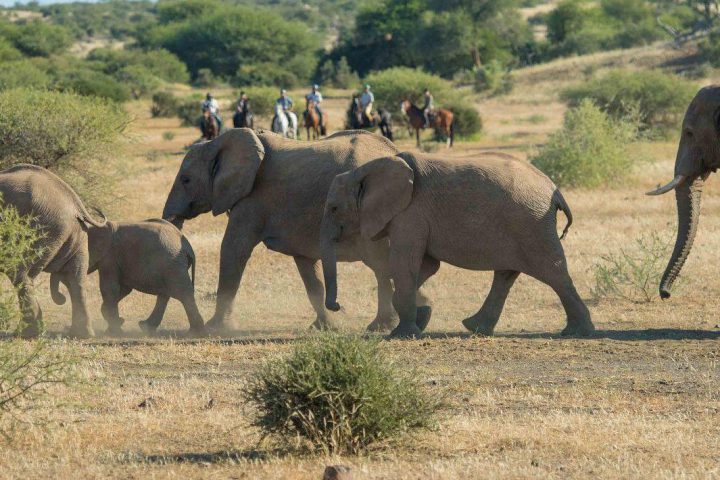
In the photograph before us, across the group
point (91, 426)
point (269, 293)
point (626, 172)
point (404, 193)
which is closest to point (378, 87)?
point (626, 172)

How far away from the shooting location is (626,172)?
2708 cm

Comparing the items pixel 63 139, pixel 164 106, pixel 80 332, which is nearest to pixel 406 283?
pixel 80 332

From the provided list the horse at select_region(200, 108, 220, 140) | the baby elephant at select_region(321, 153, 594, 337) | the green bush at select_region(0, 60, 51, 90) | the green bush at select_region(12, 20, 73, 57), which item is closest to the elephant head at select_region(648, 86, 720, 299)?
the baby elephant at select_region(321, 153, 594, 337)

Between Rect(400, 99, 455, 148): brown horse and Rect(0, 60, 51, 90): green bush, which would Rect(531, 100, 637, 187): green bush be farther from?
Rect(0, 60, 51, 90): green bush

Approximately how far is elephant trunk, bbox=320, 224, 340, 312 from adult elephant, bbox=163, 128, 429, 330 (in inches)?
21.3

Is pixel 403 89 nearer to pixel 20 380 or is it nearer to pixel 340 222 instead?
pixel 340 222

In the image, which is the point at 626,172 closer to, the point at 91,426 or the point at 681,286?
the point at 681,286

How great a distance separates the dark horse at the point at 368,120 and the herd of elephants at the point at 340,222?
2369 cm

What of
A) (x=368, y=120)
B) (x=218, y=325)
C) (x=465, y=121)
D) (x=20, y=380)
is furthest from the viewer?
(x=465, y=121)

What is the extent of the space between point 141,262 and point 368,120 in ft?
84.5

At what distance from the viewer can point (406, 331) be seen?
12.8 m

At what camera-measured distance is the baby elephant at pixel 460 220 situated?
1240 cm

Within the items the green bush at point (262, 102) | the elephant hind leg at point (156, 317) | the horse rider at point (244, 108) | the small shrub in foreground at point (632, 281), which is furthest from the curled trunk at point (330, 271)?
the green bush at point (262, 102)

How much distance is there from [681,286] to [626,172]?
1163cm
